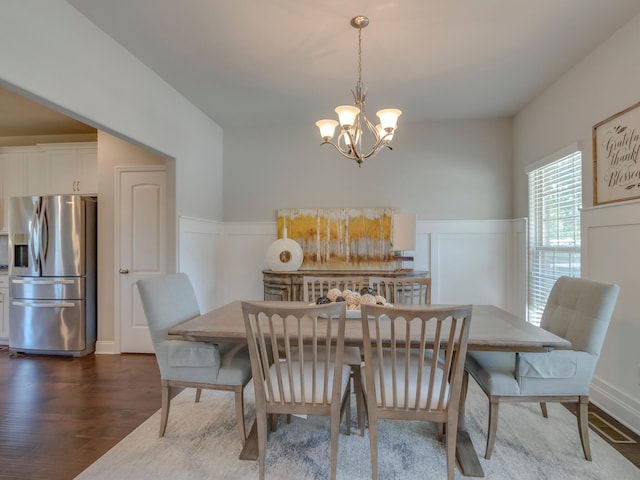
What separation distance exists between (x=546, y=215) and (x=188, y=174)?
3570 millimetres

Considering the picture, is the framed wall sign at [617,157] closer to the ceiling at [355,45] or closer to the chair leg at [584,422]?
the ceiling at [355,45]

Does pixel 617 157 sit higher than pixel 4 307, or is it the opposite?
pixel 617 157

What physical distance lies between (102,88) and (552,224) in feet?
12.8

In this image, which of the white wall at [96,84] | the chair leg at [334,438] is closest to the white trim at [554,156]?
the chair leg at [334,438]

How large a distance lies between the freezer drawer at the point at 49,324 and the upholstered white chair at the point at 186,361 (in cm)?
217

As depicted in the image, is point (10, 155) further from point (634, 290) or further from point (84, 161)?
point (634, 290)

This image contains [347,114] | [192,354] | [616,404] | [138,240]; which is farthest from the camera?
[138,240]

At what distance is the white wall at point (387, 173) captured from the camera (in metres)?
4.11

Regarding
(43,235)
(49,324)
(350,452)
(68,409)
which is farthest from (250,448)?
(43,235)

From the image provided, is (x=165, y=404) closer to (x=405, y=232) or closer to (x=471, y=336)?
(x=471, y=336)

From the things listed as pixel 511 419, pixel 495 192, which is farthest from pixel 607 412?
pixel 495 192

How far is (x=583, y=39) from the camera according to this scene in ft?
8.11

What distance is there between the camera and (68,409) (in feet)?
8.38

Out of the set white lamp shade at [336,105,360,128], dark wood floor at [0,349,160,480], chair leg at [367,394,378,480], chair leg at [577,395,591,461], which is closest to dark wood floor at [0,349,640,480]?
dark wood floor at [0,349,160,480]
